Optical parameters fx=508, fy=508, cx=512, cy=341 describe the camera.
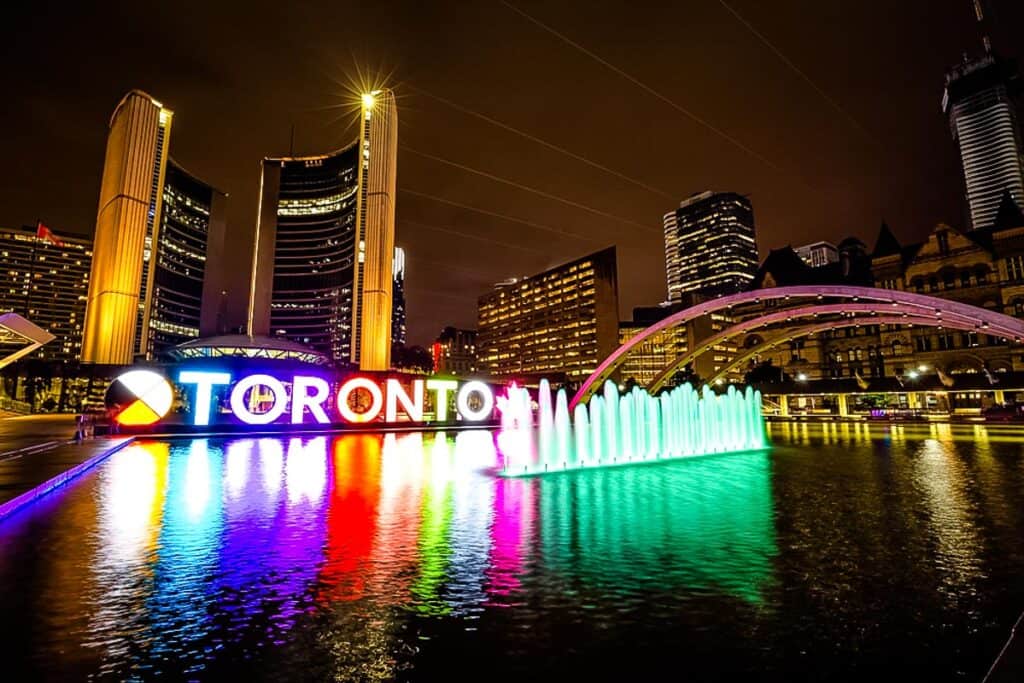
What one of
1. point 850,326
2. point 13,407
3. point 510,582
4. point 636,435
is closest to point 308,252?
point 13,407

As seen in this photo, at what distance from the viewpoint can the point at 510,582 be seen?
6910 mm

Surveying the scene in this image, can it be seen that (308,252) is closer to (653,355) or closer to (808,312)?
(653,355)

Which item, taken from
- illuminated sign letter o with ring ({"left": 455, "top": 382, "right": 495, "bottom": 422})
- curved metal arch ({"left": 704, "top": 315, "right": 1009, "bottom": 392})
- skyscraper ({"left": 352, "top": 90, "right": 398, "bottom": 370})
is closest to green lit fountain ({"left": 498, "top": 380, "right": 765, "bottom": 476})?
illuminated sign letter o with ring ({"left": 455, "top": 382, "right": 495, "bottom": 422})

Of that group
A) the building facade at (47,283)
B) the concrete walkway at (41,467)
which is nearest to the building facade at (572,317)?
the concrete walkway at (41,467)

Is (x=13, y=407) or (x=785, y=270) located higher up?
(x=785, y=270)

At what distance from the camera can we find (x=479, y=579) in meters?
7.02

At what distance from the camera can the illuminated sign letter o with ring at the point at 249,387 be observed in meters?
32.2

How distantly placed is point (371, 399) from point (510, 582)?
3260cm

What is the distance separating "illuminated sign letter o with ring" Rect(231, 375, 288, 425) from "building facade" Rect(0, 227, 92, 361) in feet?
673

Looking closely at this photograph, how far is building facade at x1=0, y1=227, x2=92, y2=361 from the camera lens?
186750 millimetres

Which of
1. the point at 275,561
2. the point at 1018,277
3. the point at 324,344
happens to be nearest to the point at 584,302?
the point at 324,344

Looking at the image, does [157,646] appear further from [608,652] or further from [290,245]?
[290,245]

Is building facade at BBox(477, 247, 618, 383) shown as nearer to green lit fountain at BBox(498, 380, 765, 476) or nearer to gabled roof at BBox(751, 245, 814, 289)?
gabled roof at BBox(751, 245, 814, 289)

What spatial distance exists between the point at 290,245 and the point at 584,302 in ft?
320
